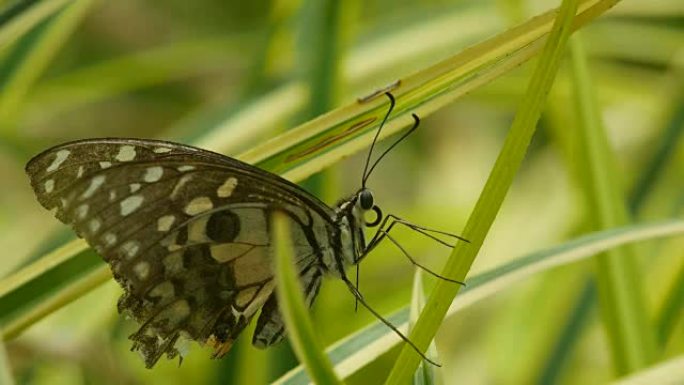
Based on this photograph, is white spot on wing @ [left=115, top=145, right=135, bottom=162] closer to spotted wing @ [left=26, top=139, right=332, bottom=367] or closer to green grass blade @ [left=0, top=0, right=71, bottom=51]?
spotted wing @ [left=26, top=139, right=332, bottom=367]

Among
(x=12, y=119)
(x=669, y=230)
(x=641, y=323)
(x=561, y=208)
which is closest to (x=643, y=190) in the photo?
(x=561, y=208)

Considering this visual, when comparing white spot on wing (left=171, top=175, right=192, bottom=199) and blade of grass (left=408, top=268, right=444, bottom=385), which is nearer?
blade of grass (left=408, top=268, right=444, bottom=385)

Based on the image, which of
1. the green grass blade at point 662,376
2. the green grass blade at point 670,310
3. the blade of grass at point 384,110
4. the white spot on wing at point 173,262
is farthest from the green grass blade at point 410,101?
the green grass blade at point 670,310

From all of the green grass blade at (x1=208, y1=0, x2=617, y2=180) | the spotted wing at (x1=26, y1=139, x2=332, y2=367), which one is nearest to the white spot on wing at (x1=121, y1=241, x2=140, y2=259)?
the spotted wing at (x1=26, y1=139, x2=332, y2=367)

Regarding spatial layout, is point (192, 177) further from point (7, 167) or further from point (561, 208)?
point (7, 167)

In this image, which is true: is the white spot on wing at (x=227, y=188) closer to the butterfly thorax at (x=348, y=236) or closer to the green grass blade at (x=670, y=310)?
the butterfly thorax at (x=348, y=236)

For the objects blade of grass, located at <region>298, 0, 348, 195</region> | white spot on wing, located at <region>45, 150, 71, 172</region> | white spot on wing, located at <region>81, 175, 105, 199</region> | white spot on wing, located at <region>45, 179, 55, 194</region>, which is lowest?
white spot on wing, located at <region>81, 175, 105, 199</region>

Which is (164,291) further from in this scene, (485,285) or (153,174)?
(485,285)

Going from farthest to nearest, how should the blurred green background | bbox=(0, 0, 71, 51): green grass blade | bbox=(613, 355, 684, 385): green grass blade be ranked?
the blurred green background
bbox=(0, 0, 71, 51): green grass blade
bbox=(613, 355, 684, 385): green grass blade
